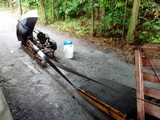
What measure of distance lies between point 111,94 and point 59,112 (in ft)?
4.05

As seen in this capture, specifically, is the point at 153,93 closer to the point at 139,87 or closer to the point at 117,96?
the point at 139,87

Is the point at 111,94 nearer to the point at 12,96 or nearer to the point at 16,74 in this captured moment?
the point at 12,96

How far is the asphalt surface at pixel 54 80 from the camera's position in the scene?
4.25 meters

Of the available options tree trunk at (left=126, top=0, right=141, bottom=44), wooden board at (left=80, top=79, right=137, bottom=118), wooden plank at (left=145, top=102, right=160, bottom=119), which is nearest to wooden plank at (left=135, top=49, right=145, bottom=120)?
wooden plank at (left=145, top=102, right=160, bottom=119)

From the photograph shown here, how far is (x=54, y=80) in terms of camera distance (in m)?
5.64

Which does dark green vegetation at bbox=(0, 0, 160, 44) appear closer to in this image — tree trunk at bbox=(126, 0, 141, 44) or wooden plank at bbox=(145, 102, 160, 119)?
tree trunk at bbox=(126, 0, 141, 44)

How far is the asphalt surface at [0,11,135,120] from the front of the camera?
4.25 metres

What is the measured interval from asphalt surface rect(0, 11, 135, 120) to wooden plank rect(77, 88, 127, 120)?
188mm

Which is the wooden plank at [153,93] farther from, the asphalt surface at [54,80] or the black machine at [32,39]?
the black machine at [32,39]

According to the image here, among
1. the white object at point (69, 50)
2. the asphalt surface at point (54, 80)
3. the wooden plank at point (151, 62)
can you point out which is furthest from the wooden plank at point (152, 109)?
the white object at point (69, 50)

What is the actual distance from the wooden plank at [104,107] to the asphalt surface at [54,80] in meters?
→ 0.19

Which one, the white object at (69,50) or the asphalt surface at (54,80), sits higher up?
the white object at (69,50)

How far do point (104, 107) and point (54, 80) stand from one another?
86.0 inches

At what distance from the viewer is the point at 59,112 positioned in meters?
4.24
